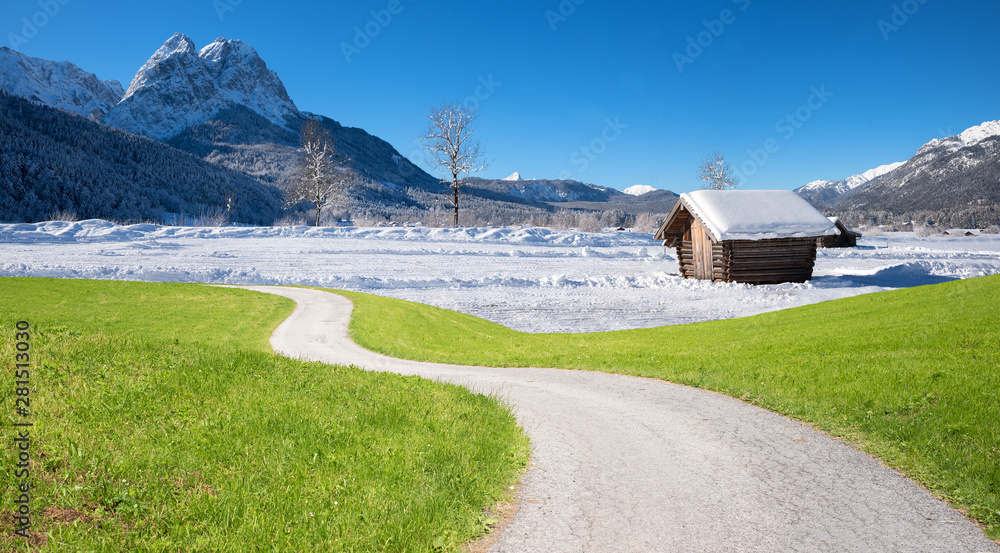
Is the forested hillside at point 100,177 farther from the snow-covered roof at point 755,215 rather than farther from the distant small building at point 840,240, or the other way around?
the distant small building at point 840,240

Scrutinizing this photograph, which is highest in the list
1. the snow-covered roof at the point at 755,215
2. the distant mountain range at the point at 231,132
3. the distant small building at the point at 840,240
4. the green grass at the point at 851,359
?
the distant mountain range at the point at 231,132

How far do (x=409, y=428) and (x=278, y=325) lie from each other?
14.0 meters

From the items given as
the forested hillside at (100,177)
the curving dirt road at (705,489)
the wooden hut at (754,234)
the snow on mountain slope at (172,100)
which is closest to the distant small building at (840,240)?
the wooden hut at (754,234)

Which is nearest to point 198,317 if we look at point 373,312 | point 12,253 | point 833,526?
point 373,312

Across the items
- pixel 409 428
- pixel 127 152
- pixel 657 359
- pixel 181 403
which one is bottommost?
pixel 657 359

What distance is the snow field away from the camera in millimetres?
26406

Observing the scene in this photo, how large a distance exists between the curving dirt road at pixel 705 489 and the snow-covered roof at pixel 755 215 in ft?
78.5

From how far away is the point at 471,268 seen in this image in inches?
1473

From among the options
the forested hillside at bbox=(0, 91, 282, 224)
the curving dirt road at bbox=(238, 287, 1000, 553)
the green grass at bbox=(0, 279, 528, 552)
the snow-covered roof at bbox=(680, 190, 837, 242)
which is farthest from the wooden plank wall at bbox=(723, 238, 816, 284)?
the forested hillside at bbox=(0, 91, 282, 224)

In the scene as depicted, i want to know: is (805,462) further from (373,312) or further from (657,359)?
(373,312)

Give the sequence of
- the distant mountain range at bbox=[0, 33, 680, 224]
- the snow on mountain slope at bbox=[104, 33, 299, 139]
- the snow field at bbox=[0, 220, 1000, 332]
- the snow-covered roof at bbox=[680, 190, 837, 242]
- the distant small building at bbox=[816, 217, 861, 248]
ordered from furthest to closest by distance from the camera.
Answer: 1. the snow on mountain slope at bbox=[104, 33, 299, 139]
2. the distant mountain range at bbox=[0, 33, 680, 224]
3. the distant small building at bbox=[816, 217, 861, 248]
4. the snow-covered roof at bbox=[680, 190, 837, 242]
5. the snow field at bbox=[0, 220, 1000, 332]

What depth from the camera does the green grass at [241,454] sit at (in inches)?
154

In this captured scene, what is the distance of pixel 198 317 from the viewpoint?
18047 mm

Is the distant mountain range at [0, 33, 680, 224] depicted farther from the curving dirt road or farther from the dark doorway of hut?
the curving dirt road
